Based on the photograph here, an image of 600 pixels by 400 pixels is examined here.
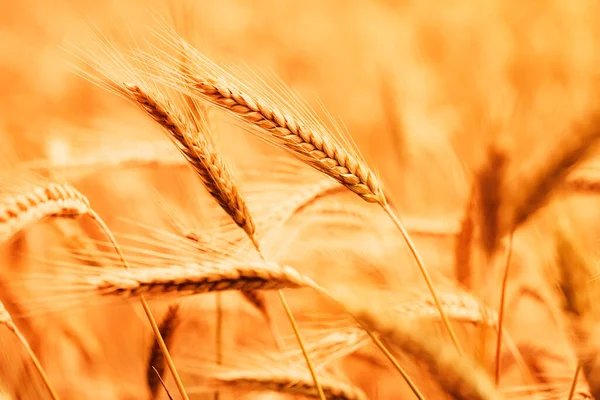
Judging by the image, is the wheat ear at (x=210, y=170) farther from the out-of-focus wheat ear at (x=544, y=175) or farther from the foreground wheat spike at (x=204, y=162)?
the out-of-focus wheat ear at (x=544, y=175)

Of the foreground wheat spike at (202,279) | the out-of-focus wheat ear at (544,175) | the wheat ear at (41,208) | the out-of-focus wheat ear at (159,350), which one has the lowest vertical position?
the out-of-focus wheat ear at (159,350)

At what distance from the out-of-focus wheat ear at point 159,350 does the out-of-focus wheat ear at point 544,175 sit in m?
0.38

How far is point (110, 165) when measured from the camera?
0.71 meters

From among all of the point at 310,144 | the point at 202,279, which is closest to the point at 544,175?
the point at 310,144

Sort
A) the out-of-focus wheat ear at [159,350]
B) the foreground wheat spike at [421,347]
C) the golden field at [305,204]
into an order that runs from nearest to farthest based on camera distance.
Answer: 1. the foreground wheat spike at [421,347]
2. the golden field at [305,204]
3. the out-of-focus wheat ear at [159,350]

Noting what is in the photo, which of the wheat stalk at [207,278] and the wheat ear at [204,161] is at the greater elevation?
the wheat ear at [204,161]

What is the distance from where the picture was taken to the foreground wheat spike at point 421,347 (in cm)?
28

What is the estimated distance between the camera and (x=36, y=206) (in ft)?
1.41

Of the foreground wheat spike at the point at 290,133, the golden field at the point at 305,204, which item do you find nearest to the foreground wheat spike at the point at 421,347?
the golden field at the point at 305,204

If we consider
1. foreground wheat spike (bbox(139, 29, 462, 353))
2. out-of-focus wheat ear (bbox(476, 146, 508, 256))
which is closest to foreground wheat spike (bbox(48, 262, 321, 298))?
foreground wheat spike (bbox(139, 29, 462, 353))

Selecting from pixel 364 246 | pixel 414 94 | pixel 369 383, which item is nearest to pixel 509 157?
pixel 364 246

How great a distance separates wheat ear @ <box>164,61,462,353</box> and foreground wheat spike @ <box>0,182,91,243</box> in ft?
0.54

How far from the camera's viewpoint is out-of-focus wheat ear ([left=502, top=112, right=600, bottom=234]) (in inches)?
16.3

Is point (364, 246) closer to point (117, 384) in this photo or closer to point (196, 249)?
point (196, 249)
